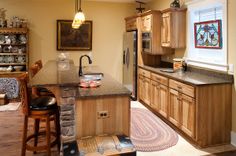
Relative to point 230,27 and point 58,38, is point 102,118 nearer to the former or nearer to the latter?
point 230,27

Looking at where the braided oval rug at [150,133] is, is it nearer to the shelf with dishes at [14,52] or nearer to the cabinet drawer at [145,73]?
the cabinet drawer at [145,73]

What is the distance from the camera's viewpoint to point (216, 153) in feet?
10.9

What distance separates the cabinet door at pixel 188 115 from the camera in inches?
139

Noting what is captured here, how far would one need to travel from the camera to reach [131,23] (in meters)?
6.52

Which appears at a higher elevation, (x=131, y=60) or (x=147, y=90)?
(x=131, y=60)

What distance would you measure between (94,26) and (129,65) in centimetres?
165

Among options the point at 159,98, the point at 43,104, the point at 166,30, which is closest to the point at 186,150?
the point at 159,98

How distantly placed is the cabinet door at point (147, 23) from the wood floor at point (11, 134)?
3261 millimetres

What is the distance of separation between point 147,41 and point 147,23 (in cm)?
43

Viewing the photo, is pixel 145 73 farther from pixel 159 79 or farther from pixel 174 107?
pixel 174 107

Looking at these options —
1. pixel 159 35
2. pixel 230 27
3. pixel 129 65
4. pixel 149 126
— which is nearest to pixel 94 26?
pixel 129 65

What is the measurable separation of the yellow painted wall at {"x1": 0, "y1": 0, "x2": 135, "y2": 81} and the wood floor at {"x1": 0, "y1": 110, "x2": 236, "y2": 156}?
215 cm

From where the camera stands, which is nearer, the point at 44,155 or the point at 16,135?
the point at 44,155

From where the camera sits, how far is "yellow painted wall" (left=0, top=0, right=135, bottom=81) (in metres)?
6.55
